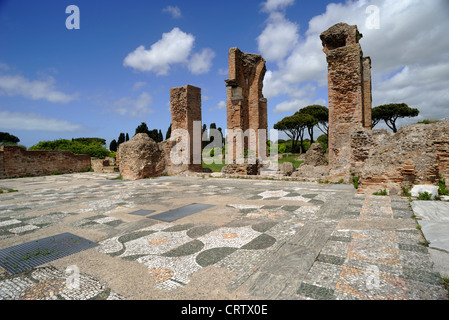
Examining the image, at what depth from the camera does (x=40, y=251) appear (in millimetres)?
2396

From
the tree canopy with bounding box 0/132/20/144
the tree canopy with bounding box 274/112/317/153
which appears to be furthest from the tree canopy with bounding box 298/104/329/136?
the tree canopy with bounding box 0/132/20/144

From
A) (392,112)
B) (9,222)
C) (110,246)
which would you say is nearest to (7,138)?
(9,222)

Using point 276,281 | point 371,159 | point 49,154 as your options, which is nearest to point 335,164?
point 371,159

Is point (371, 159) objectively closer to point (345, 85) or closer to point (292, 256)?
point (345, 85)

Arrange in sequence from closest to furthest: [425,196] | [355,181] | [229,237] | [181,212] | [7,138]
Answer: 1. [229,237]
2. [181,212]
3. [425,196]
4. [355,181]
5. [7,138]

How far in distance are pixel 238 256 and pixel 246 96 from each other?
10.5m

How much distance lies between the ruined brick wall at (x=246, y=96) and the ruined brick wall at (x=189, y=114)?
1.66 meters

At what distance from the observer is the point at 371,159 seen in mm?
5793

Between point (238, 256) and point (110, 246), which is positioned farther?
point (110, 246)

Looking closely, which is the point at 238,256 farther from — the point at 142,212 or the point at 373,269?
the point at 142,212

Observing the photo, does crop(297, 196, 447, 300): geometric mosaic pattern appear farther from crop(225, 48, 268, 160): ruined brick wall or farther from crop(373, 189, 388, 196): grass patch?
crop(225, 48, 268, 160): ruined brick wall

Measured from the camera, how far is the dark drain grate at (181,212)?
3.61 meters

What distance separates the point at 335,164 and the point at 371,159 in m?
2.16

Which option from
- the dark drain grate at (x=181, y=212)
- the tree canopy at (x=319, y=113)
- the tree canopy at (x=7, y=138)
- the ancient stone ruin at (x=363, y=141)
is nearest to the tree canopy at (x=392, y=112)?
the tree canopy at (x=319, y=113)
